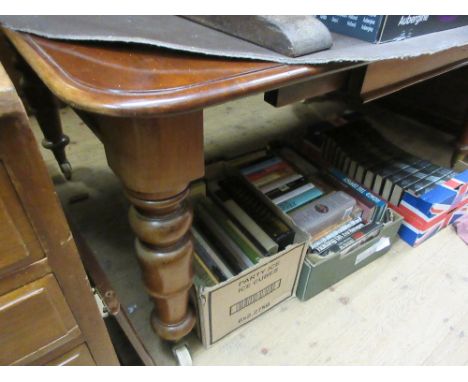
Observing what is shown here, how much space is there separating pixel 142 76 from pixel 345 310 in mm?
731

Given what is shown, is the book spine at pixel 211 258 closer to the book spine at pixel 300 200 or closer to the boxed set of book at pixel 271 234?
the boxed set of book at pixel 271 234

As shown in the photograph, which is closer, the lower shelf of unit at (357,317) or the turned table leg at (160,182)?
the turned table leg at (160,182)

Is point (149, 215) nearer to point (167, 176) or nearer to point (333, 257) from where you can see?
point (167, 176)

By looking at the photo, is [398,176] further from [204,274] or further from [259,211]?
[204,274]

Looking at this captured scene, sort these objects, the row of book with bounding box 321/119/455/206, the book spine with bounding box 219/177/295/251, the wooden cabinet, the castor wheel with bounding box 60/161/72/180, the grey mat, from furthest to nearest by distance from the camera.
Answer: the castor wheel with bounding box 60/161/72/180
the row of book with bounding box 321/119/455/206
the book spine with bounding box 219/177/295/251
the grey mat
the wooden cabinet

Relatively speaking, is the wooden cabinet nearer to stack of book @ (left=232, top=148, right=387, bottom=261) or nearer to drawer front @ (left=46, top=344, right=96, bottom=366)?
drawer front @ (left=46, top=344, right=96, bottom=366)

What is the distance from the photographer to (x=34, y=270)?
36 cm

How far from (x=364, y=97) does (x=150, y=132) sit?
0.35 metres

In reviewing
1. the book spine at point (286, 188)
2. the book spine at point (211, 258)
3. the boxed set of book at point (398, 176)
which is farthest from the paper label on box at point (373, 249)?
the book spine at point (211, 258)

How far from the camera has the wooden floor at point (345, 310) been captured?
757 mm

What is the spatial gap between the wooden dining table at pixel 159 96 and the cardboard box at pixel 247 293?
→ 0.13 metres

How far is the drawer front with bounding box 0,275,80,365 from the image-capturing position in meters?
0.36

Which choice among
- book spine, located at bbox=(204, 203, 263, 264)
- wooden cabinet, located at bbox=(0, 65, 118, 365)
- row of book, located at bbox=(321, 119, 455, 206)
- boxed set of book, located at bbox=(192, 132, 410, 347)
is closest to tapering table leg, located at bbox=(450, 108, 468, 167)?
row of book, located at bbox=(321, 119, 455, 206)

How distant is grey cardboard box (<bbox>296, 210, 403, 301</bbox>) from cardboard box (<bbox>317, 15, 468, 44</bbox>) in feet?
1.54
